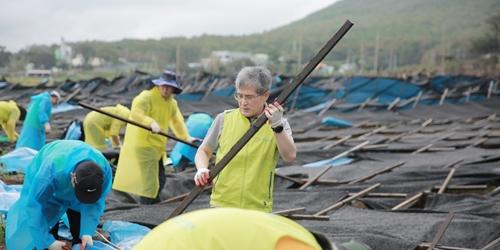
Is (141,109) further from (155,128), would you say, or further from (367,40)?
(367,40)

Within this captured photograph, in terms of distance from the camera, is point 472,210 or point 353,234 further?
point 472,210

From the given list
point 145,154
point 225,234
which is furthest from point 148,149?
point 225,234

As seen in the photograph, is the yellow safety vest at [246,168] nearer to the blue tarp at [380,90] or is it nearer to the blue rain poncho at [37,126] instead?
the blue rain poncho at [37,126]

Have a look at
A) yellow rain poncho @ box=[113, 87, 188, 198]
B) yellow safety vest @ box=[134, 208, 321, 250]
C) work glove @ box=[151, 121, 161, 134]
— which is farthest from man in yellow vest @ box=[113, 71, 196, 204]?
yellow safety vest @ box=[134, 208, 321, 250]

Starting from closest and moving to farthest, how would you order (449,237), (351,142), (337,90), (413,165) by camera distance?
(449,237), (413,165), (351,142), (337,90)

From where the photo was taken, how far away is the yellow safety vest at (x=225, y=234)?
127 centimetres

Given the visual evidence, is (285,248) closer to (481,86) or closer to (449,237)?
(449,237)

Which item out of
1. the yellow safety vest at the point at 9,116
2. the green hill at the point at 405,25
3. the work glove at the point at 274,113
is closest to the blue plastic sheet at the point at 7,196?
the work glove at the point at 274,113

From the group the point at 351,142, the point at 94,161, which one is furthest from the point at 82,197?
the point at 351,142

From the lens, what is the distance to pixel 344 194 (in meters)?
6.48

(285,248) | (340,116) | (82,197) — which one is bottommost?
(340,116)

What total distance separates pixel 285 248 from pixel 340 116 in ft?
52.5

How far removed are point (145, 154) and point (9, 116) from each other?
13.4 ft

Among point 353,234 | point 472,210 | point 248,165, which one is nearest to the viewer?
point 248,165
